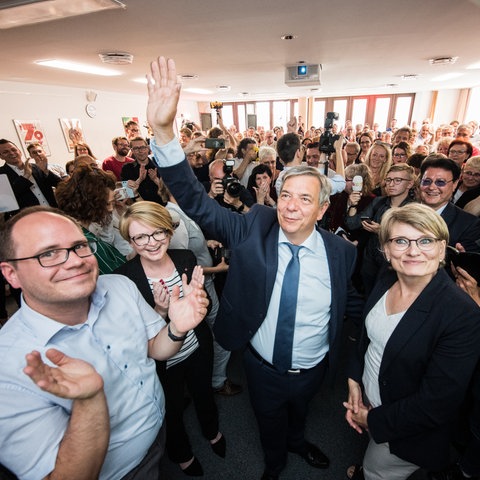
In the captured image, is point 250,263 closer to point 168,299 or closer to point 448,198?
point 168,299

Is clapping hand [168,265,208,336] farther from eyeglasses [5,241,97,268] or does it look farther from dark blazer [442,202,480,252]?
dark blazer [442,202,480,252]

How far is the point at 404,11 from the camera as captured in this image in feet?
8.32

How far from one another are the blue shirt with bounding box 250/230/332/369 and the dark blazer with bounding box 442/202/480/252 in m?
1.18

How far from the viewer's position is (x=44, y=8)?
1961mm

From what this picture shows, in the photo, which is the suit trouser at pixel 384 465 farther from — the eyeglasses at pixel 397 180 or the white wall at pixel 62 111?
the white wall at pixel 62 111

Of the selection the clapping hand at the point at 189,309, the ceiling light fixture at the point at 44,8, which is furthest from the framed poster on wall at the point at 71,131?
the clapping hand at the point at 189,309

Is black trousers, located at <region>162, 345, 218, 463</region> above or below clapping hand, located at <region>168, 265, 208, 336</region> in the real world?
below

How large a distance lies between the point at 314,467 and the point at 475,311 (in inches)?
60.9

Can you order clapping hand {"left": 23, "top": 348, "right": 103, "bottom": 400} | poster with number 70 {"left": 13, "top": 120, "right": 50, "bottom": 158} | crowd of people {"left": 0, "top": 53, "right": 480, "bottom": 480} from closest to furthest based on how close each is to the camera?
clapping hand {"left": 23, "top": 348, "right": 103, "bottom": 400}
crowd of people {"left": 0, "top": 53, "right": 480, "bottom": 480}
poster with number 70 {"left": 13, "top": 120, "right": 50, "bottom": 158}

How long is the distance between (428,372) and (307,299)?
57 centimetres

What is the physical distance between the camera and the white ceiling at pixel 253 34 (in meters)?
2.34

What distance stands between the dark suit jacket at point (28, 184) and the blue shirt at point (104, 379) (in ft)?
10.8

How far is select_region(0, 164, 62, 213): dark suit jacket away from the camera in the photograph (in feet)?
11.3

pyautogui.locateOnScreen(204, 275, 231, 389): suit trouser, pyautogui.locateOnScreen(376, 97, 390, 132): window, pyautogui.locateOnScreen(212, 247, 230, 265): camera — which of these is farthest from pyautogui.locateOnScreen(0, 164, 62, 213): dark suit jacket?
pyautogui.locateOnScreen(376, 97, 390, 132): window
